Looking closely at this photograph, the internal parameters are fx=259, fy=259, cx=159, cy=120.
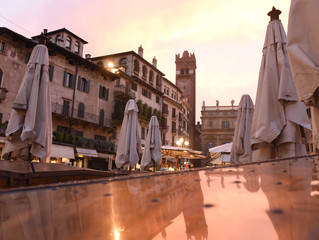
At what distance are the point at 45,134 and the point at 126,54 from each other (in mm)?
26375

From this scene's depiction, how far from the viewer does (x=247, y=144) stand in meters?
7.62

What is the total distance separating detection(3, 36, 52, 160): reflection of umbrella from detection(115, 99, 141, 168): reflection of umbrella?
361cm

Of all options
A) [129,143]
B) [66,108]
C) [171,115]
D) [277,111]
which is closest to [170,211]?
[277,111]

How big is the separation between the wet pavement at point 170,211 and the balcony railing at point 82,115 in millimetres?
21159

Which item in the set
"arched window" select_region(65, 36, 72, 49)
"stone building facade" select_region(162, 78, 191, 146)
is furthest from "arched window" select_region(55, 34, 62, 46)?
"stone building facade" select_region(162, 78, 191, 146)

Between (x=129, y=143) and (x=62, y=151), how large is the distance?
12.2 m

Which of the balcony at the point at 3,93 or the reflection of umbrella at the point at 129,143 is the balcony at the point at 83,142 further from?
the reflection of umbrella at the point at 129,143

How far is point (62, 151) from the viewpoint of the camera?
19578 mm

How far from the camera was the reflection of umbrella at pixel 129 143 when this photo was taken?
8.94 m

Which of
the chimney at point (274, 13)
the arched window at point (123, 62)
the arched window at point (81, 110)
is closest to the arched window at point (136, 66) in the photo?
the arched window at point (123, 62)

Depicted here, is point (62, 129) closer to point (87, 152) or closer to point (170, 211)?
point (87, 152)

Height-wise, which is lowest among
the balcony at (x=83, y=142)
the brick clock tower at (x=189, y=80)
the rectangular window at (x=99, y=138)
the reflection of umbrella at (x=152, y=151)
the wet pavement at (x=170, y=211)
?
the wet pavement at (x=170, y=211)

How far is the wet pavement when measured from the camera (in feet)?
2.31

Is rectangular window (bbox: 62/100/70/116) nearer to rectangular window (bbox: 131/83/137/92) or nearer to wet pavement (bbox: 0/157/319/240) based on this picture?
rectangular window (bbox: 131/83/137/92)
